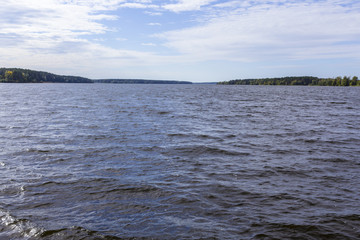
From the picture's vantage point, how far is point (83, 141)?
18.2 metres

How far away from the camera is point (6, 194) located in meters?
9.91

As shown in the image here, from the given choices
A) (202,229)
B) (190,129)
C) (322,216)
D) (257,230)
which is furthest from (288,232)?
(190,129)

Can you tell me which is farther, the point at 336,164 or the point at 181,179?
the point at 336,164

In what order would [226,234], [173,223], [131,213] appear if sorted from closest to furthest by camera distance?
[226,234], [173,223], [131,213]

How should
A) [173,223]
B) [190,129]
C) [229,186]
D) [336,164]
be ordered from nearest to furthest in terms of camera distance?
1. [173,223]
2. [229,186]
3. [336,164]
4. [190,129]

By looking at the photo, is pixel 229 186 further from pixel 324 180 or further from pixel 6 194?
pixel 6 194

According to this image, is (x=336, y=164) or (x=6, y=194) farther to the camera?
(x=336, y=164)

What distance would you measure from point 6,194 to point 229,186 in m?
8.30

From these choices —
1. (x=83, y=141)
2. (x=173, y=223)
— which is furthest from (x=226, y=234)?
(x=83, y=141)

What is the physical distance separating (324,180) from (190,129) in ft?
43.9

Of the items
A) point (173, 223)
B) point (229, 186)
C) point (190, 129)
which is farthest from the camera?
point (190, 129)

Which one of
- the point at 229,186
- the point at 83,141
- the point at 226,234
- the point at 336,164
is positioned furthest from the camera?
the point at 83,141

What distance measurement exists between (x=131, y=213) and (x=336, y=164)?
1119cm

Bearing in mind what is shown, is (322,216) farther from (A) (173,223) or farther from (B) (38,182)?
(B) (38,182)
